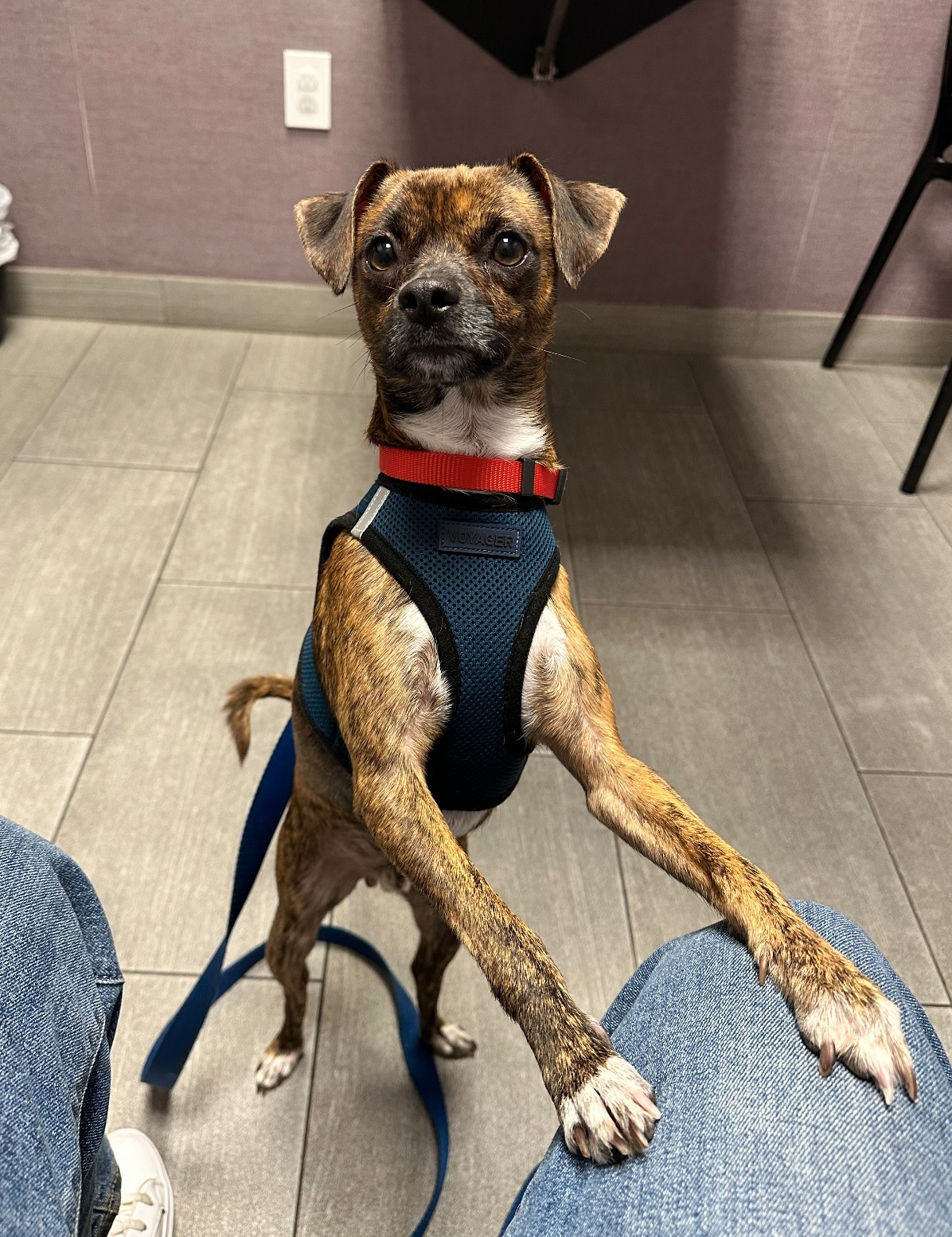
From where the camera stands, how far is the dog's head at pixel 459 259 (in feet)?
2.99

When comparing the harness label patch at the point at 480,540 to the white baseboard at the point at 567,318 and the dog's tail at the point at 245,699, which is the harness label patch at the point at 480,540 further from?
the white baseboard at the point at 567,318

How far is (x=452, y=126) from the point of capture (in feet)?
8.99

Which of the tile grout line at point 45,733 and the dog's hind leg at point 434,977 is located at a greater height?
the dog's hind leg at point 434,977

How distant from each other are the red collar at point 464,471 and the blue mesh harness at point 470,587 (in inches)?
0.4

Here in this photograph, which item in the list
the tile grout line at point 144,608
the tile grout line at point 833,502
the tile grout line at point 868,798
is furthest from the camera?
the tile grout line at point 833,502

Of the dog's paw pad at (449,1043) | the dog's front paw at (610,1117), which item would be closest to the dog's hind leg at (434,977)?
the dog's paw pad at (449,1043)

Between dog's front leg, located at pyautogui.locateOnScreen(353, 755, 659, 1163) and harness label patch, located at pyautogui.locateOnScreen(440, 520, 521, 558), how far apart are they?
0.20 meters

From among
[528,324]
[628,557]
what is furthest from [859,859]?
[528,324]

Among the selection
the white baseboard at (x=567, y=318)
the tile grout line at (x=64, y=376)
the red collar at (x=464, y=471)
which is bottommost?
the tile grout line at (x=64, y=376)

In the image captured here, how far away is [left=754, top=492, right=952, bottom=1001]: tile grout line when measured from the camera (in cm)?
151

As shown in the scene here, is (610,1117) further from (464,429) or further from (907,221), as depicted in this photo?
(907,221)

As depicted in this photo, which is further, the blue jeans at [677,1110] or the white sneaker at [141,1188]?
the white sneaker at [141,1188]

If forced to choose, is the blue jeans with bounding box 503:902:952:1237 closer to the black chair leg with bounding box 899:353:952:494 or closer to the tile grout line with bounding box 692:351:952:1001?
the tile grout line with bounding box 692:351:952:1001

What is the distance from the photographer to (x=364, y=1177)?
1229 mm
